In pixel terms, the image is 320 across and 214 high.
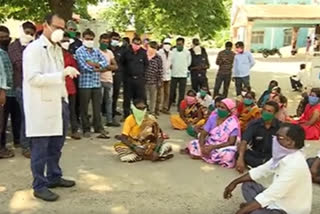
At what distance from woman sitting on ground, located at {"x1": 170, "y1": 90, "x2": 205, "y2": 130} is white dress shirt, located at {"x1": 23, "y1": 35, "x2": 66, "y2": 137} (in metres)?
4.05

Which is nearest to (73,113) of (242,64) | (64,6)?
(242,64)

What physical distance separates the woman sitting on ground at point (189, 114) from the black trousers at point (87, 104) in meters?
1.56

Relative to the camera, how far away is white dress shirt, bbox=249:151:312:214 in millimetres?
3361

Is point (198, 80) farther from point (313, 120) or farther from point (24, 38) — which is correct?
point (24, 38)

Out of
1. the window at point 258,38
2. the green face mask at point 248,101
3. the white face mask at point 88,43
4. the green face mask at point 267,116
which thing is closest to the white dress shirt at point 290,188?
the green face mask at point 267,116

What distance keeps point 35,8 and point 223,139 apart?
978 centimetres

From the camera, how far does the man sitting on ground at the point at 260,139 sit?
211 inches

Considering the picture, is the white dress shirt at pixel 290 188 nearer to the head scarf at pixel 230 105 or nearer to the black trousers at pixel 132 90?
the head scarf at pixel 230 105

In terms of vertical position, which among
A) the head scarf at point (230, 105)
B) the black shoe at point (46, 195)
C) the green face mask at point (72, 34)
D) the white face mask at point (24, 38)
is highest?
the green face mask at point (72, 34)

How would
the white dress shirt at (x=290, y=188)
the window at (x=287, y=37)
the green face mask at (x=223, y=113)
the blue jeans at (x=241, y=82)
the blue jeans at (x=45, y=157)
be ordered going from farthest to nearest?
the window at (x=287, y=37) < the blue jeans at (x=241, y=82) < the green face mask at (x=223, y=113) < the blue jeans at (x=45, y=157) < the white dress shirt at (x=290, y=188)

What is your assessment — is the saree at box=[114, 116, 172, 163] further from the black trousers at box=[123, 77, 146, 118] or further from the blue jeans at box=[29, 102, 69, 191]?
the black trousers at box=[123, 77, 146, 118]

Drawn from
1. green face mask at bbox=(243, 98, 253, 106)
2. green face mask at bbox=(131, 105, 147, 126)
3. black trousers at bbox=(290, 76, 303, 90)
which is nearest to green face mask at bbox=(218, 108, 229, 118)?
green face mask at bbox=(131, 105, 147, 126)

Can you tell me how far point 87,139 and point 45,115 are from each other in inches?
115

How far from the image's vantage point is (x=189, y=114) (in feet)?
26.5
